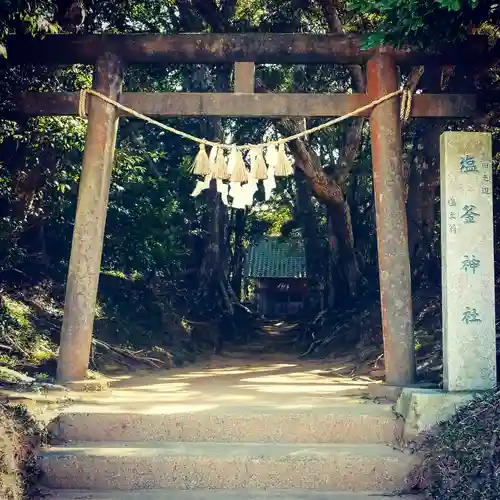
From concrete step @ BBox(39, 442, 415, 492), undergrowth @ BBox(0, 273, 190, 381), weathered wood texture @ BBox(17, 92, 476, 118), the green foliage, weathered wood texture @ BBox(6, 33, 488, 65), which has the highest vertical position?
weathered wood texture @ BBox(6, 33, 488, 65)

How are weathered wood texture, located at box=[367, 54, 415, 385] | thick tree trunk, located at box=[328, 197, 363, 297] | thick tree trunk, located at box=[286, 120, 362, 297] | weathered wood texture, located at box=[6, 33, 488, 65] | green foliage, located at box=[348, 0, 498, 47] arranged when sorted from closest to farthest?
green foliage, located at box=[348, 0, 498, 47] → weathered wood texture, located at box=[367, 54, 415, 385] → weathered wood texture, located at box=[6, 33, 488, 65] → thick tree trunk, located at box=[286, 120, 362, 297] → thick tree trunk, located at box=[328, 197, 363, 297]

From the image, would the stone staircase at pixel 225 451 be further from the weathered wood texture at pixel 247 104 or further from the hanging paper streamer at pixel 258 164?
the weathered wood texture at pixel 247 104

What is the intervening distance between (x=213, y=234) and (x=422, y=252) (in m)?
7.33

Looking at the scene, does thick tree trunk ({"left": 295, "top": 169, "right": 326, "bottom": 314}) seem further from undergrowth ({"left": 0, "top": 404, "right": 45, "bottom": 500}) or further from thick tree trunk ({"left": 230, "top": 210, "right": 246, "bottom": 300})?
undergrowth ({"left": 0, "top": 404, "right": 45, "bottom": 500})

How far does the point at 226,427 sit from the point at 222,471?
0.59 metres

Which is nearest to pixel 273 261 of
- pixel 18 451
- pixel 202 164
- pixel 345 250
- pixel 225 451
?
pixel 345 250

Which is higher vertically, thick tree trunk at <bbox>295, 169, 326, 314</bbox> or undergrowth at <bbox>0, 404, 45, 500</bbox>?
thick tree trunk at <bbox>295, 169, 326, 314</bbox>

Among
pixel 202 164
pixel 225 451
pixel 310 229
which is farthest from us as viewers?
pixel 310 229

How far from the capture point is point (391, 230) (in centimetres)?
668

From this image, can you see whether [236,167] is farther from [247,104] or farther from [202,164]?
[247,104]

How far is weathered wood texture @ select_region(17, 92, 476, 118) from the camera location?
22.6 ft

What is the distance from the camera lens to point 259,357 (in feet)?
46.4

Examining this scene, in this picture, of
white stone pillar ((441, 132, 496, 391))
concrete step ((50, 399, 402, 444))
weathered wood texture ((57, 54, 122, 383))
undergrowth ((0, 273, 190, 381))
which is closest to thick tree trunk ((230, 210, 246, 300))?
undergrowth ((0, 273, 190, 381))

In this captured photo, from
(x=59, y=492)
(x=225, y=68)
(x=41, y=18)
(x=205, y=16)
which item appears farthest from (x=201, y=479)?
(x=225, y=68)
